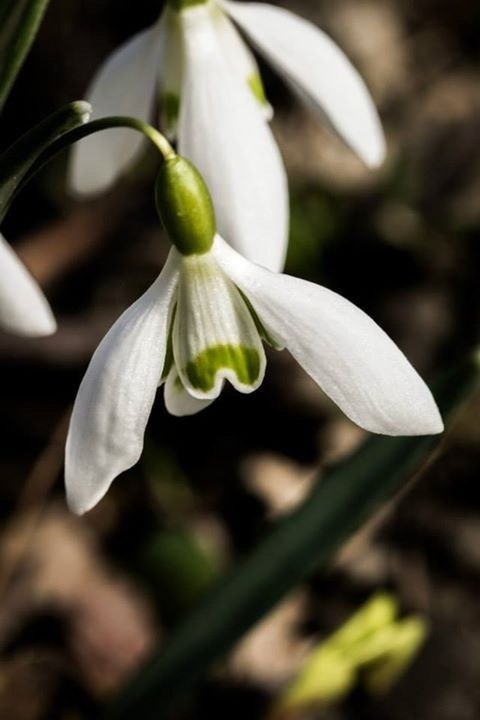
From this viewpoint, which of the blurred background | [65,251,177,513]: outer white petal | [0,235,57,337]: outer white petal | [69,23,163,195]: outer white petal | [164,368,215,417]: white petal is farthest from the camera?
the blurred background

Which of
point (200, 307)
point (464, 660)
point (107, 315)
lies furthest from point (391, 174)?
point (200, 307)

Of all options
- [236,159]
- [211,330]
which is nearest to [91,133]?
[211,330]

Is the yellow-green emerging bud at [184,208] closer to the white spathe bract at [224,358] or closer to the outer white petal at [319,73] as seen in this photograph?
the white spathe bract at [224,358]

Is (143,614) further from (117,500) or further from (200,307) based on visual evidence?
(200,307)

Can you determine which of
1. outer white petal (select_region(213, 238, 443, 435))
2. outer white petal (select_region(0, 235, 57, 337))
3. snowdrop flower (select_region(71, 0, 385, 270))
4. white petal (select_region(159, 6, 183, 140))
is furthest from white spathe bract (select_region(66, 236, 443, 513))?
white petal (select_region(159, 6, 183, 140))

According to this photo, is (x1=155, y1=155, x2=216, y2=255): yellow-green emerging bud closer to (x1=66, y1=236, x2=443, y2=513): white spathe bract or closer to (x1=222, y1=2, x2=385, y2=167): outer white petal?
(x1=66, y1=236, x2=443, y2=513): white spathe bract

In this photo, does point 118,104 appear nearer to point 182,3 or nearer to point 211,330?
point 182,3
